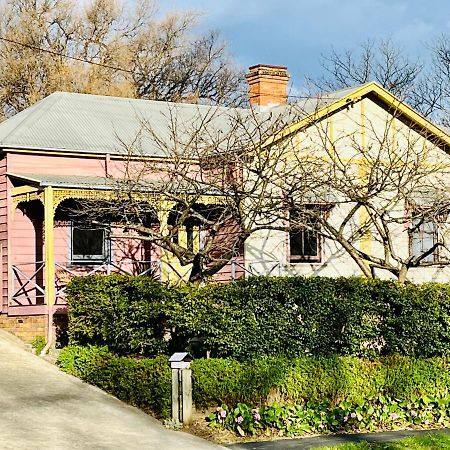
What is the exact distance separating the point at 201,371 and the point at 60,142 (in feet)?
27.8

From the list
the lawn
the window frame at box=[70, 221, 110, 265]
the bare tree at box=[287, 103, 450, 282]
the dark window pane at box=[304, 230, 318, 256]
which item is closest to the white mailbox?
A: the lawn

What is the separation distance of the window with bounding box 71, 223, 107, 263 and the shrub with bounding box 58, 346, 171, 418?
518cm

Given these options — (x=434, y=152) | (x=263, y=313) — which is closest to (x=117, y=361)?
(x=263, y=313)

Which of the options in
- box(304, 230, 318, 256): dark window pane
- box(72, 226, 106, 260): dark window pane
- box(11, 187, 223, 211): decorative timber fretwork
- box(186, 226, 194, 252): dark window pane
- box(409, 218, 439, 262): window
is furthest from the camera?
box(409, 218, 439, 262): window

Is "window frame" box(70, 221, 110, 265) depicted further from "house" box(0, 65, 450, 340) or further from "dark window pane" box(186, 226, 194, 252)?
"dark window pane" box(186, 226, 194, 252)

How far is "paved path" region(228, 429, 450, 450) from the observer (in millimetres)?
12289

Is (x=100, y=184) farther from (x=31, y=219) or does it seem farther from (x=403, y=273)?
(x=403, y=273)

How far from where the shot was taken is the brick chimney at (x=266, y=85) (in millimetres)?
25969

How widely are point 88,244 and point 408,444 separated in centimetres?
1064

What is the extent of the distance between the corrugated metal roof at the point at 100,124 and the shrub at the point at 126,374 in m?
5.40

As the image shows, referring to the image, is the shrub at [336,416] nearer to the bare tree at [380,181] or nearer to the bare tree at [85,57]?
the bare tree at [380,181]

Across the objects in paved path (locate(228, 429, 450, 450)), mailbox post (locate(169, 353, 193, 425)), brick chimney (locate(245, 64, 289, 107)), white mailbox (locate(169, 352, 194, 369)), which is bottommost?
paved path (locate(228, 429, 450, 450))

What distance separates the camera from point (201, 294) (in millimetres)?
13844

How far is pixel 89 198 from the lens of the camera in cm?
1878
